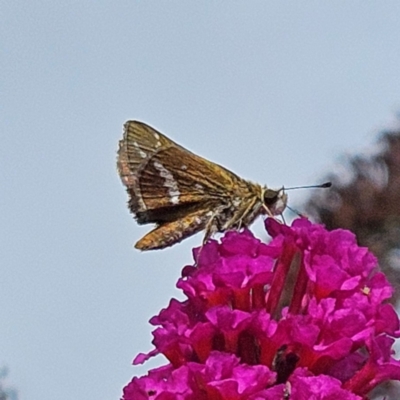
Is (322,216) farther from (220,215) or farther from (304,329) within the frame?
(304,329)

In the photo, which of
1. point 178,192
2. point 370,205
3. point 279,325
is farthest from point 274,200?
point 370,205

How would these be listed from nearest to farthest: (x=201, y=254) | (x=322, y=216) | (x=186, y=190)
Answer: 1. (x=201, y=254)
2. (x=186, y=190)
3. (x=322, y=216)

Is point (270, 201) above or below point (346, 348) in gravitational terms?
above

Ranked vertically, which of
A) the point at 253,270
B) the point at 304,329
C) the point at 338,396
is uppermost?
the point at 253,270

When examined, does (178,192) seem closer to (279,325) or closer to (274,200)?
(274,200)

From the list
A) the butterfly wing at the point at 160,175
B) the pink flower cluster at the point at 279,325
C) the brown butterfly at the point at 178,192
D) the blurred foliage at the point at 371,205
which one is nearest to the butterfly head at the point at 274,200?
the brown butterfly at the point at 178,192

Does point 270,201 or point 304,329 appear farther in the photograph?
point 270,201

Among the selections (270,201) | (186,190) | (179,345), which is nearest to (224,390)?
(179,345)

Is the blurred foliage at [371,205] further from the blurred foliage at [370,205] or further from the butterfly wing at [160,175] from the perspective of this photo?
the butterfly wing at [160,175]
